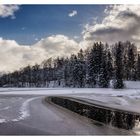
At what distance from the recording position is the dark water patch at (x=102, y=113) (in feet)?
26.3

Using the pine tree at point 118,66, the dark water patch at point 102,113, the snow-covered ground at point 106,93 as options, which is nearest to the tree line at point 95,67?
the pine tree at point 118,66

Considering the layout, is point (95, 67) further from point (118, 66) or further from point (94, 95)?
point (94, 95)

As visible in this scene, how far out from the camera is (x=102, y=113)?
344 inches

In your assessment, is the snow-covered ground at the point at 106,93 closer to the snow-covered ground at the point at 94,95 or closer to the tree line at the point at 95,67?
the snow-covered ground at the point at 94,95

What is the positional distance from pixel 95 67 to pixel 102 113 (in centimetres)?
110

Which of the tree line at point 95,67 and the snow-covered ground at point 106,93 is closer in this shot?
the tree line at point 95,67

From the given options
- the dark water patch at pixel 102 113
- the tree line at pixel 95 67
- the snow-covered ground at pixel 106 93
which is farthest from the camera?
the snow-covered ground at pixel 106 93

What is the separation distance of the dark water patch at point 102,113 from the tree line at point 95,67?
47 centimetres

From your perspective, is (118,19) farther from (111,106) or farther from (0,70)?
(0,70)

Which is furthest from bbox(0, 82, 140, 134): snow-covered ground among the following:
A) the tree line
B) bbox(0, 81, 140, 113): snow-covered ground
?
the tree line

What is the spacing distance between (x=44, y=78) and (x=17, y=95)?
0.80 meters

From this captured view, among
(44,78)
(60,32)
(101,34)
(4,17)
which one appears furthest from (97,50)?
(4,17)

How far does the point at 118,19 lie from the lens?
28.9ft

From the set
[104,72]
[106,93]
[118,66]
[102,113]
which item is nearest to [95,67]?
[104,72]
